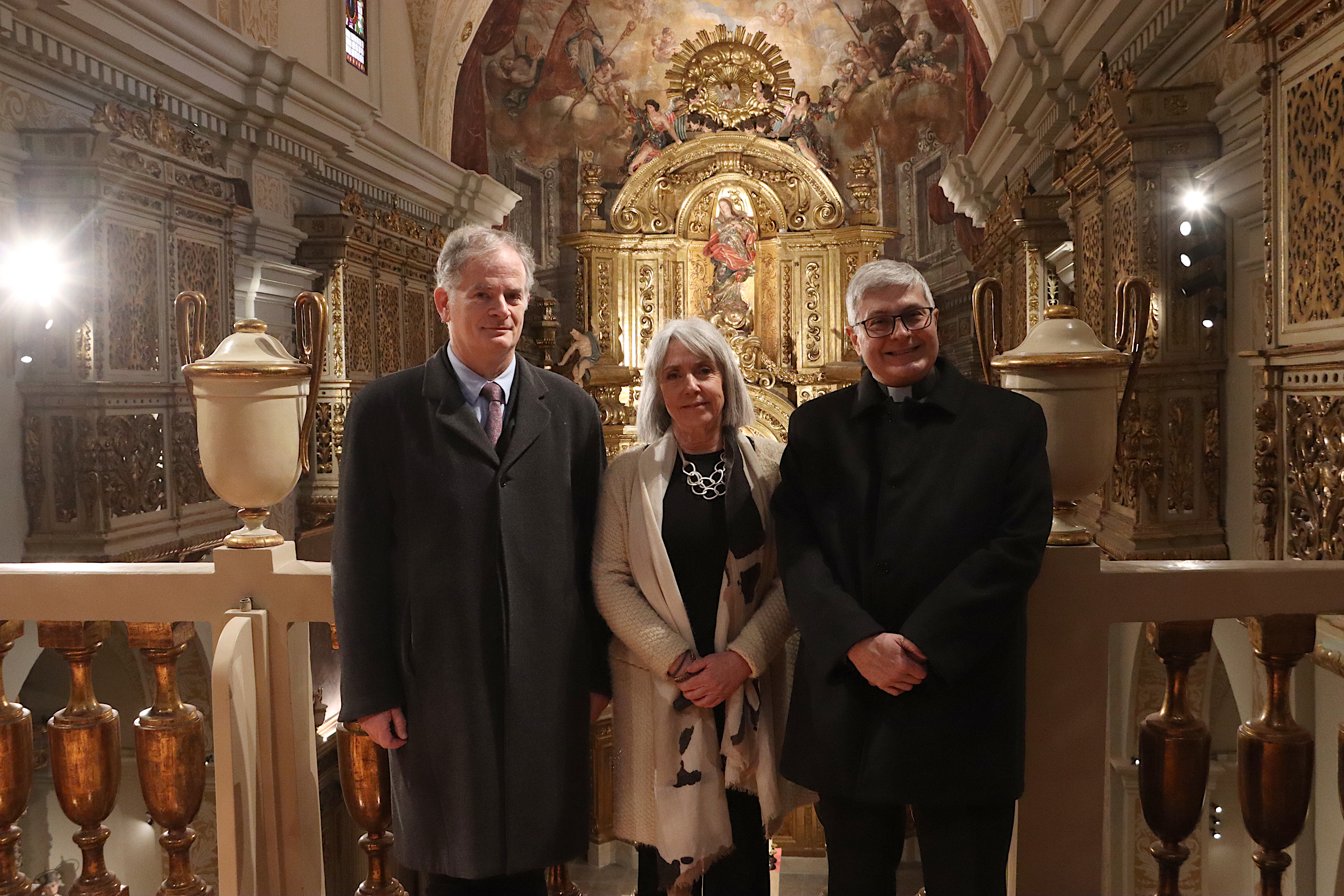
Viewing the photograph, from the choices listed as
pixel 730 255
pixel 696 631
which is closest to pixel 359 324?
pixel 730 255

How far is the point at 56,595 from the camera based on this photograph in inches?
106

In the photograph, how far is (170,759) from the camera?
2.63 m

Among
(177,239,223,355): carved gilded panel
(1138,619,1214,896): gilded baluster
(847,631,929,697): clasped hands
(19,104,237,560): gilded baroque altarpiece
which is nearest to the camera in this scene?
(847,631,929,697): clasped hands

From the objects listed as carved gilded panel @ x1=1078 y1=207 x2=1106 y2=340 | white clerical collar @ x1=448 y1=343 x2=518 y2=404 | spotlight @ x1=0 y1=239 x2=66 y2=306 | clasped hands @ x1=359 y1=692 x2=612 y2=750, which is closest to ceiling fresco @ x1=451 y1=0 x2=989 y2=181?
carved gilded panel @ x1=1078 y1=207 x2=1106 y2=340

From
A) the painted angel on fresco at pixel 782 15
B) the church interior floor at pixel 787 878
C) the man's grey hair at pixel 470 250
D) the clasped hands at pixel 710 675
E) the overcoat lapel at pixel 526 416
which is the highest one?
the painted angel on fresco at pixel 782 15

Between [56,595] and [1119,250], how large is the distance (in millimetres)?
5766

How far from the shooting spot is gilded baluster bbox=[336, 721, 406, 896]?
261 centimetres

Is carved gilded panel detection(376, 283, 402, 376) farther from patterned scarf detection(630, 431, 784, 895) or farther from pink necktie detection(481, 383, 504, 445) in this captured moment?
patterned scarf detection(630, 431, 784, 895)

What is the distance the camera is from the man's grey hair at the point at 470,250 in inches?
95.0

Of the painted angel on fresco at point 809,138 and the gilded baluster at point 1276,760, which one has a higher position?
the painted angel on fresco at point 809,138

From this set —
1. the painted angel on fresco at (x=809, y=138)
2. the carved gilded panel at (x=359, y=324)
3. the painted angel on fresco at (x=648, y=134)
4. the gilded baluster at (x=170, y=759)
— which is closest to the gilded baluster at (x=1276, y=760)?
the gilded baluster at (x=170, y=759)

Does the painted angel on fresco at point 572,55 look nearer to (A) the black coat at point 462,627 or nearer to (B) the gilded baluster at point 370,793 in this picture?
(A) the black coat at point 462,627

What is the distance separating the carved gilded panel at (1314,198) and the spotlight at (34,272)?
262 inches

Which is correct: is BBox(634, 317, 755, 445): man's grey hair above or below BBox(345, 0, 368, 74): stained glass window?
below
